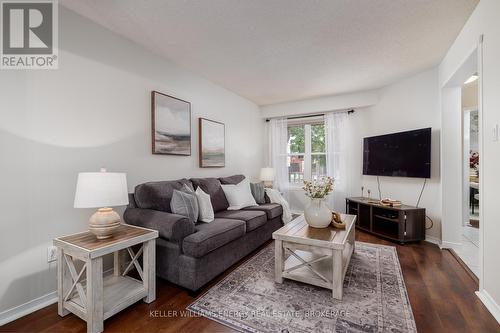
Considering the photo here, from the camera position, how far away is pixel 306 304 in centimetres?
181

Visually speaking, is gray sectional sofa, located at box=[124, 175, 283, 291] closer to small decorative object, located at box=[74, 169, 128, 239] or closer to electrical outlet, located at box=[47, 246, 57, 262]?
small decorative object, located at box=[74, 169, 128, 239]

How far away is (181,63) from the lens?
3023 millimetres

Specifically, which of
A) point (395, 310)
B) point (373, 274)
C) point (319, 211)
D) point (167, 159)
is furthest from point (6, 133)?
point (373, 274)

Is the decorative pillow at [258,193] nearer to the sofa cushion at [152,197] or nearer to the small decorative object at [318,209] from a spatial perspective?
the small decorative object at [318,209]

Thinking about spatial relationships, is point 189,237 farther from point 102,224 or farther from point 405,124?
point 405,124

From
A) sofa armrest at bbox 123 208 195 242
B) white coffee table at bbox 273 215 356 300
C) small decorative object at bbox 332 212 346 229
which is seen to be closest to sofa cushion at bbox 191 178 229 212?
sofa armrest at bbox 123 208 195 242

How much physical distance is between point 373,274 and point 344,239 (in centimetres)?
70

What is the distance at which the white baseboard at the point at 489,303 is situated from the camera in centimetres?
164

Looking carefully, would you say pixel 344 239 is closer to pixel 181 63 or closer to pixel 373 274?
pixel 373 274

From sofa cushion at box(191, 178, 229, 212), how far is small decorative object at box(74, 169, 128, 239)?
134cm

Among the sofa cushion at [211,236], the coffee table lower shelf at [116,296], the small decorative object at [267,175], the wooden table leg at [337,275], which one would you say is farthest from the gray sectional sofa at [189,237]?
the small decorative object at [267,175]

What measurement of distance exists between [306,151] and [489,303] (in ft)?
11.7

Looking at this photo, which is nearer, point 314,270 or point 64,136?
point 64,136

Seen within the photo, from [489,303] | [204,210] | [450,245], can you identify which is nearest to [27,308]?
[204,210]
